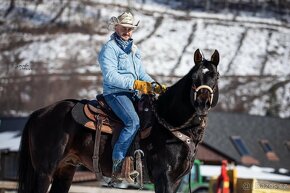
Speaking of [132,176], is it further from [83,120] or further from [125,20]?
[125,20]

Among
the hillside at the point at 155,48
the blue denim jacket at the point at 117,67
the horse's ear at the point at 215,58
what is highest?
the horse's ear at the point at 215,58

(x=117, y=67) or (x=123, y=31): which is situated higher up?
(x=123, y=31)

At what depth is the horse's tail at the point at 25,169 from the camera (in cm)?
863

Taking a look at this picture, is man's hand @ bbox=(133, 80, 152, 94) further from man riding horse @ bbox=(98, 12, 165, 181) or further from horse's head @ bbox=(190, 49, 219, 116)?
horse's head @ bbox=(190, 49, 219, 116)

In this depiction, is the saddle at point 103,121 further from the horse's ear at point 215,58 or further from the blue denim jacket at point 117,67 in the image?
the horse's ear at point 215,58

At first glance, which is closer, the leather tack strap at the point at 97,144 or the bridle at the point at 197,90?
the bridle at the point at 197,90

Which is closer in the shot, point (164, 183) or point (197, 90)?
point (197, 90)

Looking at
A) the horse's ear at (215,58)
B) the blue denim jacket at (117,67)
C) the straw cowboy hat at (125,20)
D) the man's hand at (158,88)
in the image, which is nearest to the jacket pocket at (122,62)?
the blue denim jacket at (117,67)

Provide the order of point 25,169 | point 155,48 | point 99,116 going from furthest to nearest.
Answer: point 155,48, point 25,169, point 99,116

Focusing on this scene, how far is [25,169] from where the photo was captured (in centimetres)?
880

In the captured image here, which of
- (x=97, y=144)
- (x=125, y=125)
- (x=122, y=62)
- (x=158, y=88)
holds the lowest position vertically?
Result: (x=97, y=144)

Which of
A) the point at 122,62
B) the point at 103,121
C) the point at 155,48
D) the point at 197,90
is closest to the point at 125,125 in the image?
the point at 103,121

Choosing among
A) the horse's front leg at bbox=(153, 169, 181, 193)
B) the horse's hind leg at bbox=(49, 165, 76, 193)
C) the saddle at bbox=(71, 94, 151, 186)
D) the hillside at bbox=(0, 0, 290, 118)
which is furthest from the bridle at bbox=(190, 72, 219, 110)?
the hillside at bbox=(0, 0, 290, 118)

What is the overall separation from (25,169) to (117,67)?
6.01 ft
